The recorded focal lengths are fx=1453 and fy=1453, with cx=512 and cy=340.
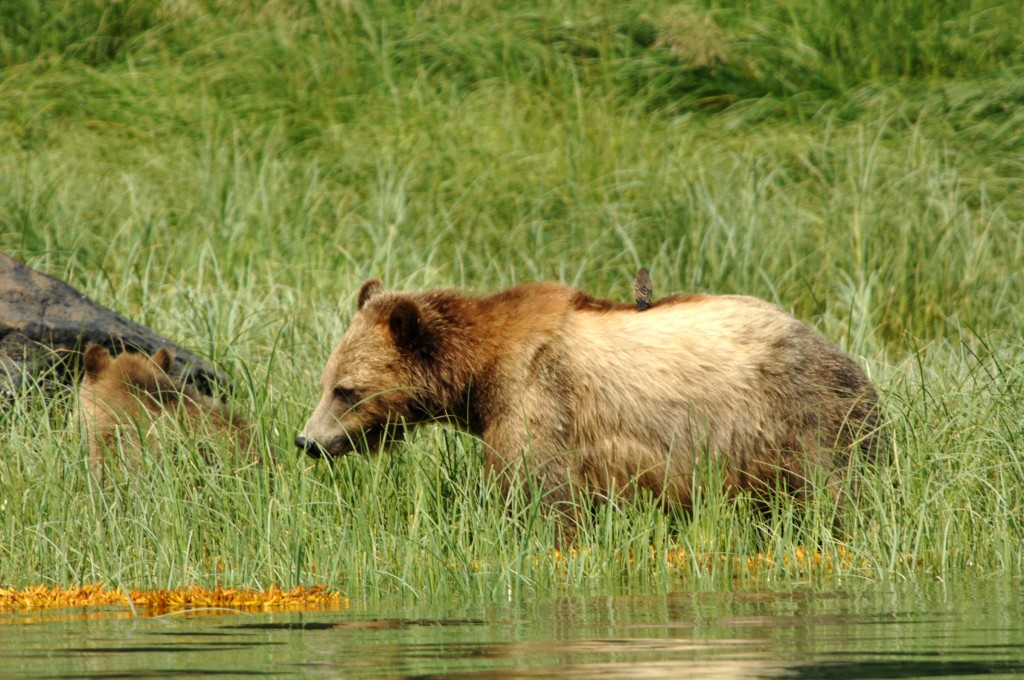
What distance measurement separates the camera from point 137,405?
7.48 meters

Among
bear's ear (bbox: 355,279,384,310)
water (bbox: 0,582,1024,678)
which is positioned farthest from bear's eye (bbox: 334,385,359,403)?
water (bbox: 0,582,1024,678)

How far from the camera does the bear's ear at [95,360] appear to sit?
775 centimetres

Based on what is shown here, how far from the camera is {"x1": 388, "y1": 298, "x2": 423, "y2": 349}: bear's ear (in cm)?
695

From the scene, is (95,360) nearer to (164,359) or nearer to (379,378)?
(164,359)

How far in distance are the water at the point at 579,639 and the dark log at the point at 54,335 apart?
10.3 feet

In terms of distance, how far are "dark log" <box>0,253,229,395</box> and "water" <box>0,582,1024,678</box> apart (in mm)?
3148

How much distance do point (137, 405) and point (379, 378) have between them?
1378 millimetres

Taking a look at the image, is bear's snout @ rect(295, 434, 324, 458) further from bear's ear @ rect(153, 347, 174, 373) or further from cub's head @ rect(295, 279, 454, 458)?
bear's ear @ rect(153, 347, 174, 373)

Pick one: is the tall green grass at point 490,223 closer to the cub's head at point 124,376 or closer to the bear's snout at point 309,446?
the bear's snout at point 309,446

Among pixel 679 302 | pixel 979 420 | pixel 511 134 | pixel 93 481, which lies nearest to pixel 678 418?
pixel 679 302

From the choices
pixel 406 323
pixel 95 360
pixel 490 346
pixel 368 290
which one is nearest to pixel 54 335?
pixel 95 360

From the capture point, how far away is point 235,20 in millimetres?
17984

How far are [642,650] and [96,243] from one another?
937 centimetres

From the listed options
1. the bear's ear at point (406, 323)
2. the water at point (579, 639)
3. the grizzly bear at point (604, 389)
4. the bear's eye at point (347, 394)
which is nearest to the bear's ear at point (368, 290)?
the grizzly bear at point (604, 389)
